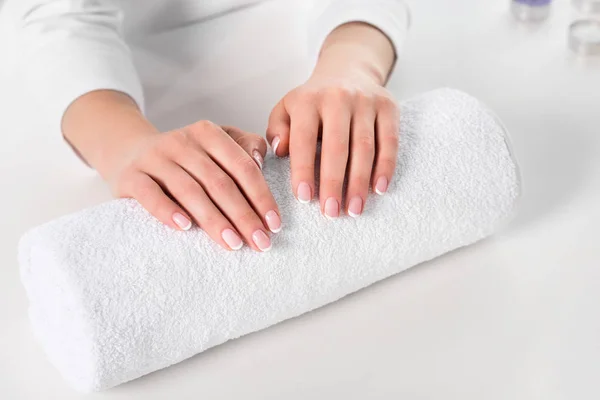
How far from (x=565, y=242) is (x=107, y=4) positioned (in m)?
0.56

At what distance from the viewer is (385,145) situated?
656mm

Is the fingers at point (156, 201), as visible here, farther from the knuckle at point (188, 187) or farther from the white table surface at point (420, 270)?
the white table surface at point (420, 270)

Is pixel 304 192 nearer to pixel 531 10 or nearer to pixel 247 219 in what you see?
pixel 247 219

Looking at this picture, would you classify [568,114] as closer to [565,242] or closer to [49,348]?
[565,242]

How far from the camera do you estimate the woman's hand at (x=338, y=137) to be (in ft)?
2.05

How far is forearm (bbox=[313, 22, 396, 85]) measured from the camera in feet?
2.61

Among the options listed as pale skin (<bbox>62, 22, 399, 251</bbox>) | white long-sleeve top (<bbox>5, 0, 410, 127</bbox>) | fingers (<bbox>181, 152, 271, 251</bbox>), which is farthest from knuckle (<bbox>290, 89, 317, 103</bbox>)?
white long-sleeve top (<bbox>5, 0, 410, 127</bbox>)

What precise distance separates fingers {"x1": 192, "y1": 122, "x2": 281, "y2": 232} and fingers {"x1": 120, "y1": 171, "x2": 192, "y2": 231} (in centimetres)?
4

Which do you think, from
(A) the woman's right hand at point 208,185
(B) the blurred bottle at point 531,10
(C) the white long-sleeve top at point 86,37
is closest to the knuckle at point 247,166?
(A) the woman's right hand at point 208,185

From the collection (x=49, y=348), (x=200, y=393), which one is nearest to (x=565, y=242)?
(x=200, y=393)

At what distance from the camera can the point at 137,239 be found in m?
0.59

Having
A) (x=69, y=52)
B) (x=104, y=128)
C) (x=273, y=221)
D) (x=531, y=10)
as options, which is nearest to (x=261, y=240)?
(x=273, y=221)

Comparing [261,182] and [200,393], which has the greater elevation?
[261,182]

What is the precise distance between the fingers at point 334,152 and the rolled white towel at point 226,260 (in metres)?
→ 0.02
